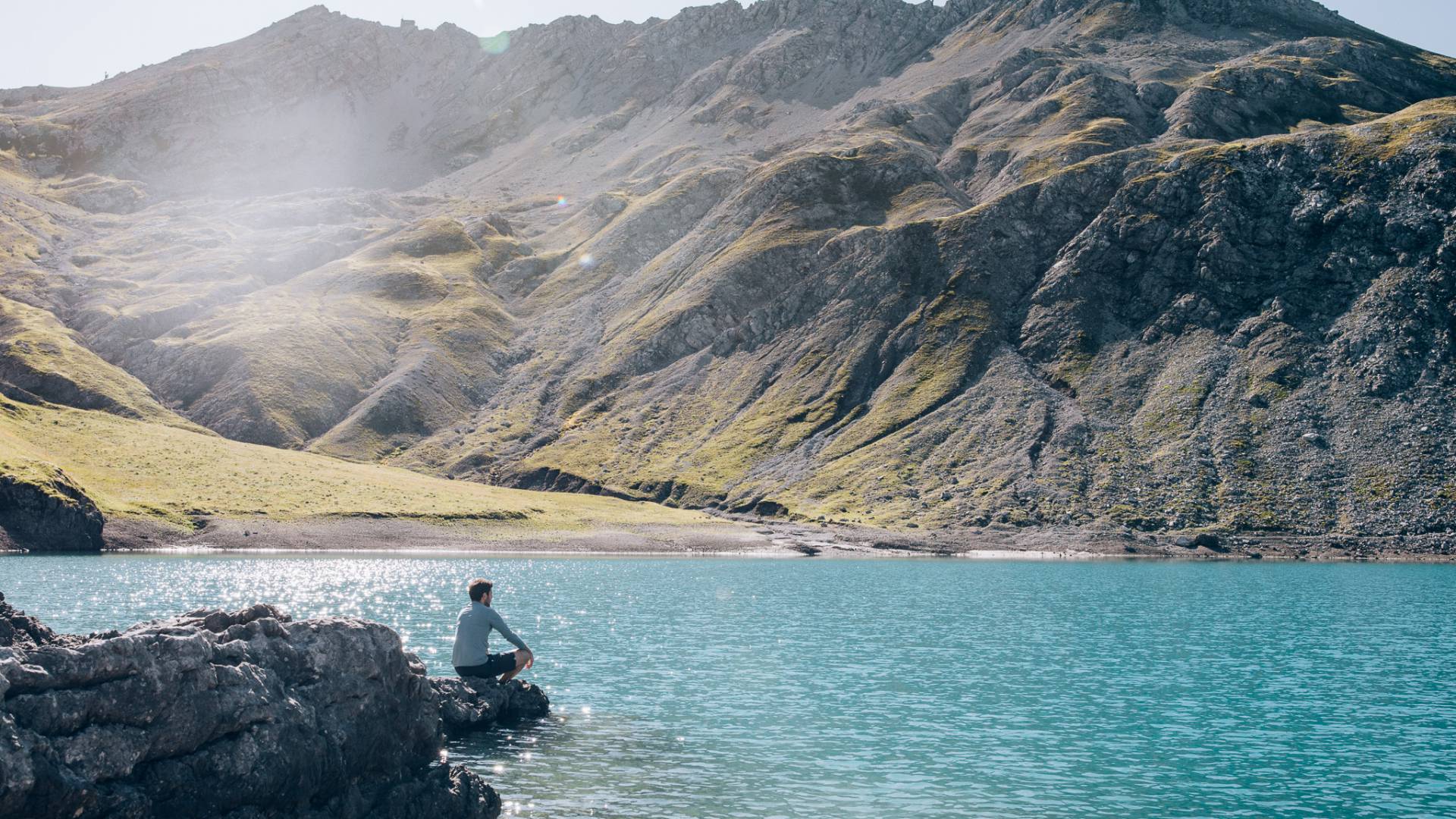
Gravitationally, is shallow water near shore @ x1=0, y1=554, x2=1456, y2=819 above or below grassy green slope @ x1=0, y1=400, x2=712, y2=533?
above

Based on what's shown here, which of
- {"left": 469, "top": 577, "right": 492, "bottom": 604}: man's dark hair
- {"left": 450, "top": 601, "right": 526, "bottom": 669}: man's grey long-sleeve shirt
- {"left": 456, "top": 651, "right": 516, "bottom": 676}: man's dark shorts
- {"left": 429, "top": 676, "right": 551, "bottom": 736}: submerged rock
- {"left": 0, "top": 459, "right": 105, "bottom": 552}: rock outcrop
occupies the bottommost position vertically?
{"left": 0, "top": 459, "right": 105, "bottom": 552}: rock outcrop

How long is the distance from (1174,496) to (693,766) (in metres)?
151

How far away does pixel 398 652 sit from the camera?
30094mm

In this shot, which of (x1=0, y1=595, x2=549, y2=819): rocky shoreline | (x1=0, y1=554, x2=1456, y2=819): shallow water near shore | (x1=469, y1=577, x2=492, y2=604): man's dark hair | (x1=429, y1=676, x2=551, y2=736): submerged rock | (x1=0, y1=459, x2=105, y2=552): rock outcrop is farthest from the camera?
(x1=0, y1=459, x2=105, y2=552): rock outcrop

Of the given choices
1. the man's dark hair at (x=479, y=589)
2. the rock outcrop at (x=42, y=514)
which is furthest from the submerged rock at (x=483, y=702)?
the rock outcrop at (x=42, y=514)

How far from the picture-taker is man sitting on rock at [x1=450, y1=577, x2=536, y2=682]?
3956 cm

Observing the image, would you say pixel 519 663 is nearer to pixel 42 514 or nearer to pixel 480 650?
pixel 480 650

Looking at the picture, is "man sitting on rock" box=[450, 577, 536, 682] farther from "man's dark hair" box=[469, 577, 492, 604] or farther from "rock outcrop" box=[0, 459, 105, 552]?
"rock outcrop" box=[0, 459, 105, 552]

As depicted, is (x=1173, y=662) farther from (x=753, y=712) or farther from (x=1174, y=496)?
(x=1174, y=496)

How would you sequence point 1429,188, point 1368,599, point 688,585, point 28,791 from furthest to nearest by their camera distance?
1. point 1429,188
2. point 688,585
3. point 1368,599
4. point 28,791

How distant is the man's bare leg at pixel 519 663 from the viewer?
40.6 meters

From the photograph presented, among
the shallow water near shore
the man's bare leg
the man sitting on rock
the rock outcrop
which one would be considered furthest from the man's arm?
the rock outcrop

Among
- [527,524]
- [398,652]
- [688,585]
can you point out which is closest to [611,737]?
[398,652]

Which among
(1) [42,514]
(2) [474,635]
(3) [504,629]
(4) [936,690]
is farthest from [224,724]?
(1) [42,514]
